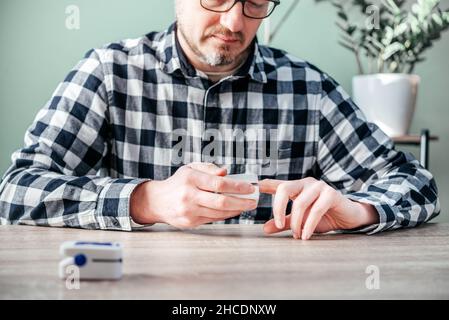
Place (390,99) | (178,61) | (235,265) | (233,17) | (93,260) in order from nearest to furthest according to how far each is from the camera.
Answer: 1. (93,260)
2. (235,265)
3. (233,17)
4. (178,61)
5. (390,99)

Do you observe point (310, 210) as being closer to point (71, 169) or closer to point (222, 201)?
point (222, 201)

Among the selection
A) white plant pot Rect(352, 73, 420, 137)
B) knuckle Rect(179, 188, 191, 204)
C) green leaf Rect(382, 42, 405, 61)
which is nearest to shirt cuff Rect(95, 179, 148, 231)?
knuckle Rect(179, 188, 191, 204)

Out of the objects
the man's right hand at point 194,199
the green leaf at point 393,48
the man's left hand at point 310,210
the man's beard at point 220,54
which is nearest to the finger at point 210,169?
the man's right hand at point 194,199

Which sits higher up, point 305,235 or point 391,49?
point 391,49

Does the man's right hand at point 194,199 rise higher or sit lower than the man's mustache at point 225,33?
lower

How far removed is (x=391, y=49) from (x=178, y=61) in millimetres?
1159

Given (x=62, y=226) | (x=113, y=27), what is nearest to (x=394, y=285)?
(x=62, y=226)

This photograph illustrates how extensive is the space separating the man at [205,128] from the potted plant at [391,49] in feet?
2.36

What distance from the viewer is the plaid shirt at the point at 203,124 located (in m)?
1.43

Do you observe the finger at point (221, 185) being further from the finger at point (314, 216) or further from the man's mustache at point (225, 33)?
the man's mustache at point (225, 33)

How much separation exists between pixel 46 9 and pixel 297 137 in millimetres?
1160

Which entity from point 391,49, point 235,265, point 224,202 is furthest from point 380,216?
point 391,49

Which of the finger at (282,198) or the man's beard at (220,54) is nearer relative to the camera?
the finger at (282,198)

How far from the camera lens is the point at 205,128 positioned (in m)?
1.60
